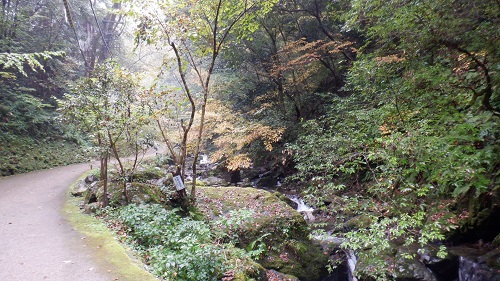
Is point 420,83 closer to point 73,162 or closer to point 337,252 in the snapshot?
point 337,252

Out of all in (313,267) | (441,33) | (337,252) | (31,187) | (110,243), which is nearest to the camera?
(441,33)

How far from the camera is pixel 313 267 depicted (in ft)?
22.8

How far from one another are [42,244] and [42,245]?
57 millimetres

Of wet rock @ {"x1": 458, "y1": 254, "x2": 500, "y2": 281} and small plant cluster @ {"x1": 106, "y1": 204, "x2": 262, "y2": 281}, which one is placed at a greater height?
small plant cluster @ {"x1": 106, "y1": 204, "x2": 262, "y2": 281}

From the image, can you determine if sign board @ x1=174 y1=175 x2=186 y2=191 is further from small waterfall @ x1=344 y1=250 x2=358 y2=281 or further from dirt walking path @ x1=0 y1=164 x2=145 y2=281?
small waterfall @ x1=344 y1=250 x2=358 y2=281

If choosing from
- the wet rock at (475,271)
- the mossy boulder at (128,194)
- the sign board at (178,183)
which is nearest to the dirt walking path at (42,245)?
the mossy boulder at (128,194)

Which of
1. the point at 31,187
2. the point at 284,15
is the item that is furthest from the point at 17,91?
the point at 284,15

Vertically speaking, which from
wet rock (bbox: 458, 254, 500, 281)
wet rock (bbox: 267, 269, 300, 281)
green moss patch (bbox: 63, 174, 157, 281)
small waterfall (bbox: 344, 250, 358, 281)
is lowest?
small waterfall (bbox: 344, 250, 358, 281)

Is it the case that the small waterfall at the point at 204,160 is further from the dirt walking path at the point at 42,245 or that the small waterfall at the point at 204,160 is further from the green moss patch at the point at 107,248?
the green moss patch at the point at 107,248

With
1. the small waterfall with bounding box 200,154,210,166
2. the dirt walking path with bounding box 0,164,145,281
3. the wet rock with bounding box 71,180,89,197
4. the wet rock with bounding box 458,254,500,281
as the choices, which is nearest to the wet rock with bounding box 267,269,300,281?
the dirt walking path with bounding box 0,164,145,281

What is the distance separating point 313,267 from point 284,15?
1208cm

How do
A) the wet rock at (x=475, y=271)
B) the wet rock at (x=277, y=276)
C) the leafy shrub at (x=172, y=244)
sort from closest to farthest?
the leafy shrub at (x=172, y=244), the wet rock at (x=475, y=271), the wet rock at (x=277, y=276)

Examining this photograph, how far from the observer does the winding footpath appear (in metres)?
4.46

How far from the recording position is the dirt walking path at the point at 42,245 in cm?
445
